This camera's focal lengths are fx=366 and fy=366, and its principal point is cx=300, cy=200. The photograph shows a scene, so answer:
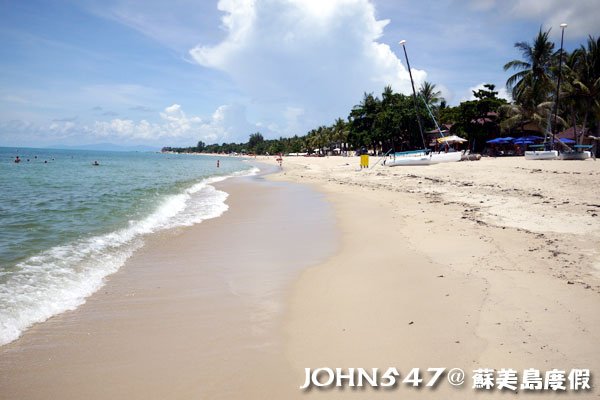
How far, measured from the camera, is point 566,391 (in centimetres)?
295

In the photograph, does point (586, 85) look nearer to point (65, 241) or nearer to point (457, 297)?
point (457, 297)

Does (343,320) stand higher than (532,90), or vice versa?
(532,90)

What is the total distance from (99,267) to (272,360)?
469 cm

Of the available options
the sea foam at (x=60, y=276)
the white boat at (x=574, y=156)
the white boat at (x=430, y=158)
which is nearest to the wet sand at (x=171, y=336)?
the sea foam at (x=60, y=276)

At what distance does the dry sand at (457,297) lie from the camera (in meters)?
3.47

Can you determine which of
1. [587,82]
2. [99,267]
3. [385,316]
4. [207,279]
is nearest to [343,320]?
[385,316]

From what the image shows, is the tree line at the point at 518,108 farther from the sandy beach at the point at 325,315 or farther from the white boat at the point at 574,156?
the sandy beach at the point at 325,315

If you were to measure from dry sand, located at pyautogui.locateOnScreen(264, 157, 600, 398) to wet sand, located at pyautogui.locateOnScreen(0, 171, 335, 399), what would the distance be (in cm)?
39

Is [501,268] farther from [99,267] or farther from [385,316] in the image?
[99,267]

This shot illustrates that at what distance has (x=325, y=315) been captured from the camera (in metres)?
4.55

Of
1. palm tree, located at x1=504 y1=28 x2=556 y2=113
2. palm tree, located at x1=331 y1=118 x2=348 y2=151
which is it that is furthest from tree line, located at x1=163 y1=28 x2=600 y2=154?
palm tree, located at x1=331 y1=118 x2=348 y2=151

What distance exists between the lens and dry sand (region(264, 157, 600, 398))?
3.47 metres

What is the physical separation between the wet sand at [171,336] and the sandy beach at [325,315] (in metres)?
0.02

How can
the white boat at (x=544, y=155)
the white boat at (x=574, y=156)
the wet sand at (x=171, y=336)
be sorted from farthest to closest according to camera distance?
the white boat at (x=544, y=155) < the white boat at (x=574, y=156) < the wet sand at (x=171, y=336)
